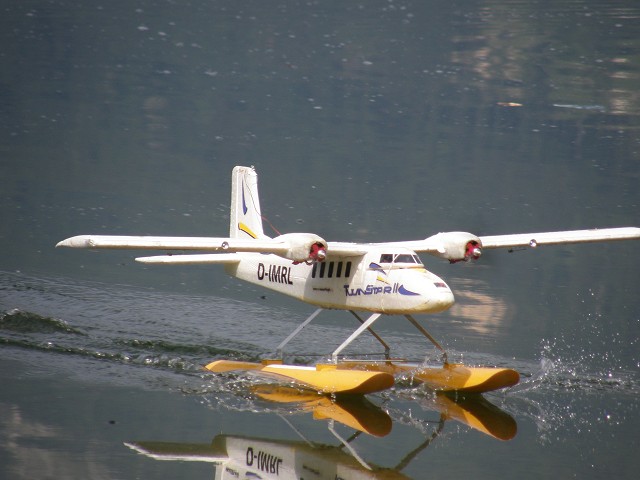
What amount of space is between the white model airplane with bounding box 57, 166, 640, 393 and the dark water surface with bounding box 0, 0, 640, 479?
18.9 inches

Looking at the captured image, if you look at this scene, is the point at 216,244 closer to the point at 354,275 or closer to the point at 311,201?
the point at 354,275

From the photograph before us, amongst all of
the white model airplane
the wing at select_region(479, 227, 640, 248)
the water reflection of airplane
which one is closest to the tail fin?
the white model airplane

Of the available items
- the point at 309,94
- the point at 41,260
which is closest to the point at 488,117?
the point at 309,94

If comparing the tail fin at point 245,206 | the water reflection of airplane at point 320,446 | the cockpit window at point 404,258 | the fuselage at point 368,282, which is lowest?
the water reflection of airplane at point 320,446

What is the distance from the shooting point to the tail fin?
20453 mm

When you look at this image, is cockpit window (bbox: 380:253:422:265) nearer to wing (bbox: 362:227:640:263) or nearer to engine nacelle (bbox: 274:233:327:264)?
wing (bbox: 362:227:640:263)

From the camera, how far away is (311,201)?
95.5 ft

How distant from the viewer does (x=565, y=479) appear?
587 inches

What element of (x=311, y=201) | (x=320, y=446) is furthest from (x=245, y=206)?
(x=311, y=201)

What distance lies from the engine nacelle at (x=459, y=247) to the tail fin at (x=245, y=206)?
3.61 metres

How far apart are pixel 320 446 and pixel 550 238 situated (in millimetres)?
6314

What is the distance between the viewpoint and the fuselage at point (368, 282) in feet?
57.0

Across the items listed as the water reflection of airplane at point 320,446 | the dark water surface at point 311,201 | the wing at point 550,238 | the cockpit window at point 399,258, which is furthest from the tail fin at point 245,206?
the wing at point 550,238

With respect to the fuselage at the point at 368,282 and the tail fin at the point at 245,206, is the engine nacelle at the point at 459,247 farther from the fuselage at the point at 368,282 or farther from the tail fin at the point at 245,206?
the tail fin at the point at 245,206
